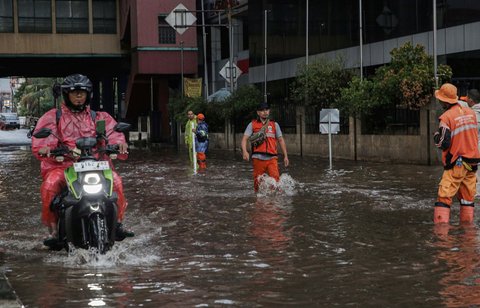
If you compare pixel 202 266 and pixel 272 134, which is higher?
pixel 272 134

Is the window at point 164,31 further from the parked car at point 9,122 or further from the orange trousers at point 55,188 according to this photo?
the parked car at point 9,122

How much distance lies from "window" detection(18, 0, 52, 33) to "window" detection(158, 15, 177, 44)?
20.8ft

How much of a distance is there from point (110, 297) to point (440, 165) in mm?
16859

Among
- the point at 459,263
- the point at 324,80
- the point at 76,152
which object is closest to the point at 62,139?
the point at 76,152

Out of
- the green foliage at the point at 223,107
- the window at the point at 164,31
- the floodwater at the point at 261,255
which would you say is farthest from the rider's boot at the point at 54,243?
the window at the point at 164,31

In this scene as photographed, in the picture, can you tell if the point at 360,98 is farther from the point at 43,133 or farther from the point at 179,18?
the point at 179,18

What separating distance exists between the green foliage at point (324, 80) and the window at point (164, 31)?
1931 cm

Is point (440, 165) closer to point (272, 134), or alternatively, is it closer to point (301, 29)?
point (272, 134)

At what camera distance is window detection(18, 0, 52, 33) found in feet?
159

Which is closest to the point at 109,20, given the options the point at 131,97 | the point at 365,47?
the point at 131,97

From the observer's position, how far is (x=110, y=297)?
6.53m

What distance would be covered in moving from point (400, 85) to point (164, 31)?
1048 inches

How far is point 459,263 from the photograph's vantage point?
7738 mm

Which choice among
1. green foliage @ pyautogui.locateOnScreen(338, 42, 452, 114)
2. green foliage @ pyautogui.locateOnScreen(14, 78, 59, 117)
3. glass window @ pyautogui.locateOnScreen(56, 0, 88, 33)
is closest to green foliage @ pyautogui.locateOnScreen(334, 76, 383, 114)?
green foliage @ pyautogui.locateOnScreen(338, 42, 452, 114)
